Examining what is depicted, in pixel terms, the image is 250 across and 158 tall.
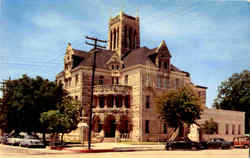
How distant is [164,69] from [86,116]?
12200 millimetres

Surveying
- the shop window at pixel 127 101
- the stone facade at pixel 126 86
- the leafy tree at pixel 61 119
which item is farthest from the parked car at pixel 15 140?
the shop window at pixel 127 101

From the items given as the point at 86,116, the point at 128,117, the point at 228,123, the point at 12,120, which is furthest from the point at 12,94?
the point at 228,123

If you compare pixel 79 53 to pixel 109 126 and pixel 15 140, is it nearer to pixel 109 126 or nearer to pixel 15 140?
pixel 109 126

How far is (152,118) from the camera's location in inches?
1610

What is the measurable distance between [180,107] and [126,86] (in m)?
9.22

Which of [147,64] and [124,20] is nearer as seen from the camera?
[147,64]

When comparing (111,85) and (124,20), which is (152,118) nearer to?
(111,85)

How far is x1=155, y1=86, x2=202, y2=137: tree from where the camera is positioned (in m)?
34.1

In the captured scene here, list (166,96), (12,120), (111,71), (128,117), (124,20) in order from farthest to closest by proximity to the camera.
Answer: (124,20) < (111,71) < (128,117) < (166,96) < (12,120)

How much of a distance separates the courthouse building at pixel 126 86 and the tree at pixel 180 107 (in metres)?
4.07

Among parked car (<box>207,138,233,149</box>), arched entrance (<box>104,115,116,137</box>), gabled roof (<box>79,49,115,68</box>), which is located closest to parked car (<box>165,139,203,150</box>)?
parked car (<box>207,138,233,149</box>)

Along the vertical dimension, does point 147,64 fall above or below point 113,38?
below

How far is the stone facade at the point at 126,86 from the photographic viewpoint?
39938mm

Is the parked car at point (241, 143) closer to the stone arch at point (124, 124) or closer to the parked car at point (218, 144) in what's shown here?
the parked car at point (218, 144)
